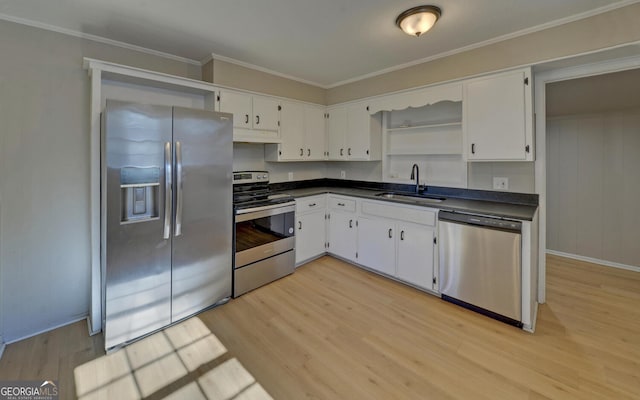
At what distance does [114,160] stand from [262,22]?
1.58m

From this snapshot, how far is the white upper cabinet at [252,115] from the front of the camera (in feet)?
9.98

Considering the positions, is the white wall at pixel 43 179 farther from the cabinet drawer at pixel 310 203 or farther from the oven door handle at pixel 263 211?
the cabinet drawer at pixel 310 203

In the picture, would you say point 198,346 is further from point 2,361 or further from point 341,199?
point 341,199

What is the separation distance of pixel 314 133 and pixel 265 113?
88 cm

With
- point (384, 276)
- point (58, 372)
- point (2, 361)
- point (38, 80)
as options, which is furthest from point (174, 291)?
point (384, 276)

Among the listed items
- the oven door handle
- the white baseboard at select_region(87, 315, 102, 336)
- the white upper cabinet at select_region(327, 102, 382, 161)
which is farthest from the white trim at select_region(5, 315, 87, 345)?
the white upper cabinet at select_region(327, 102, 382, 161)

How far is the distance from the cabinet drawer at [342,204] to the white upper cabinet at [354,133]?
0.64m

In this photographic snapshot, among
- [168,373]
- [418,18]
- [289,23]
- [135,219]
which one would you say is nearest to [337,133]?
[289,23]

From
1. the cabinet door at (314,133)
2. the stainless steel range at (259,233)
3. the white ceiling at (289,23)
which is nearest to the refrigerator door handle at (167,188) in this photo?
the stainless steel range at (259,233)

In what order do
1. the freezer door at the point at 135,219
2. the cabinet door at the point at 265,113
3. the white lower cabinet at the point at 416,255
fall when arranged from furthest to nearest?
the cabinet door at the point at 265,113 → the white lower cabinet at the point at 416,255 → the freezer door at the point at 135,219

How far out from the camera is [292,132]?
12.2 feet

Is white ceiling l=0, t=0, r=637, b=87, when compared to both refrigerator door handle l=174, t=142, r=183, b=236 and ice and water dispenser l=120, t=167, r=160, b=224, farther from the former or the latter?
ice and water dispenser l=120, t=167, r=160, b=224

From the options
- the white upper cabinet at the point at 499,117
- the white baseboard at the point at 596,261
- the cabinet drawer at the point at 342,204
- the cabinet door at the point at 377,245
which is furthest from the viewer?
the cabinet drawer at the point at 342,204

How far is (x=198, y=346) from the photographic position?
2.11 metres
